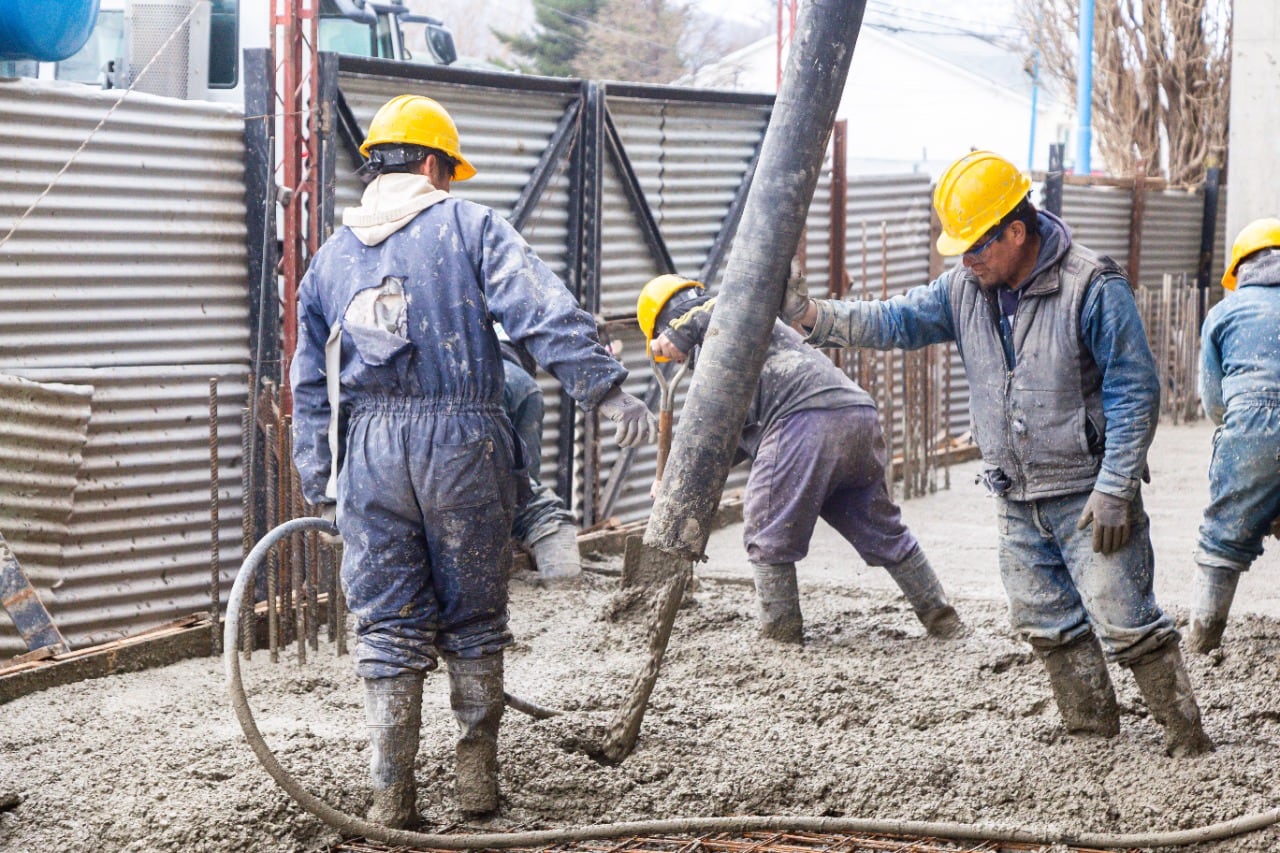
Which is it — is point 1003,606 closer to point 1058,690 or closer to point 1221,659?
point 1221,659

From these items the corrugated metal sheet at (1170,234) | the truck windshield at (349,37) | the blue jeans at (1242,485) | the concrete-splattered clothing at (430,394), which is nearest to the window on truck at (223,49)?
the truck windshield at (349,37)

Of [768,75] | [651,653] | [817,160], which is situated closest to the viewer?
[817,160]

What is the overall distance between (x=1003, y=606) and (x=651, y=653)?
277 cm

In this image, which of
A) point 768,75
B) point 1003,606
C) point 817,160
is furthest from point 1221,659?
point 768,75

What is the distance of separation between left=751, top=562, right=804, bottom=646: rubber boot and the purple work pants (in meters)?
0.06

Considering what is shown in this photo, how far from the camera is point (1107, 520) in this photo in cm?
447

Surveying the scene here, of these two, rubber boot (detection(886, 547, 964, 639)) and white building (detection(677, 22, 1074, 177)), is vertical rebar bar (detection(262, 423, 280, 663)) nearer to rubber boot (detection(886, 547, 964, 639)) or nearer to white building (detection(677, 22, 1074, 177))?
rubber boot (detection(886, 547, 964, 639))

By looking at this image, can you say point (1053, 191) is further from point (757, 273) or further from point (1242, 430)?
point (757, 273)

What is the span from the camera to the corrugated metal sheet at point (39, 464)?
20.0ft

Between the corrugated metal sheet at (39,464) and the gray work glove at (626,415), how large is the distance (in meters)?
3.05

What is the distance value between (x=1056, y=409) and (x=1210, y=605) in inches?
75.0

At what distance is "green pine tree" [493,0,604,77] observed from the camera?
37.4 meters

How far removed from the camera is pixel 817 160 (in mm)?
4109

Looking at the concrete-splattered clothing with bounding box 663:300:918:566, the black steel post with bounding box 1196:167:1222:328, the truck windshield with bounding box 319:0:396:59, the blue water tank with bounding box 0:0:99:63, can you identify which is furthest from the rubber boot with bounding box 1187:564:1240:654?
the black steel post with bounding box 1196:167:1222:328
